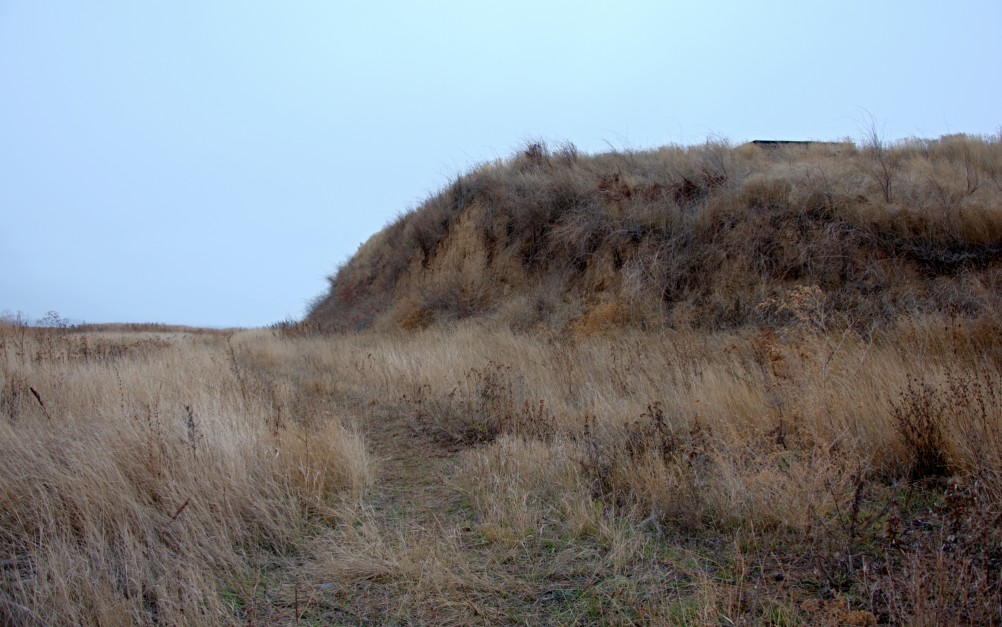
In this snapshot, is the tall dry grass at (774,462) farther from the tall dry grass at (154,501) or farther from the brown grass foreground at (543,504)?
the tall dry grass at (154,501)

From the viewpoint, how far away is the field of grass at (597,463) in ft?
8.46

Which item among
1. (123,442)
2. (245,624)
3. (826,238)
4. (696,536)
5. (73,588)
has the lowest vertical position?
(696,536)

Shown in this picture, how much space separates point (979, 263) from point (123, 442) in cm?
1081

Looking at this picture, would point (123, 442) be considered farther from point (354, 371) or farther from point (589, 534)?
point (354, 371)

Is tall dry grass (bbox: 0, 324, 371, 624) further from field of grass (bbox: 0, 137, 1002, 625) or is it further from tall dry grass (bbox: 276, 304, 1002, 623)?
tall dry grass (bbox: 276, 304, 1002, 623)

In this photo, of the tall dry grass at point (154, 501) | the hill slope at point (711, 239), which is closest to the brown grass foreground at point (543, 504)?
the tall dry grass at point (154, 501)

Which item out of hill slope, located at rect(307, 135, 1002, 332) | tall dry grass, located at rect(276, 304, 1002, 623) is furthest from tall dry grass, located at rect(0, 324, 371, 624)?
hill slope, located at rect(307, 135, 1002, 332)

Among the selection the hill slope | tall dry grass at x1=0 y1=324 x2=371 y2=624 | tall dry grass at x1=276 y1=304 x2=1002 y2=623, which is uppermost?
the hill slope

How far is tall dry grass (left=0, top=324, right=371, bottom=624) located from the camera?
2.53 meters

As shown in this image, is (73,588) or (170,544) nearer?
(73,588)

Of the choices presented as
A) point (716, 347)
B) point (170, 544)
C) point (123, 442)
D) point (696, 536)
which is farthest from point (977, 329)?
point (123, 442)

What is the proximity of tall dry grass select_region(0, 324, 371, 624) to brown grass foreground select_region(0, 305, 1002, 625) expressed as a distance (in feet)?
A: 0.06

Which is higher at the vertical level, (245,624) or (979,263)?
(979,263)

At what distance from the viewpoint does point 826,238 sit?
927cm
